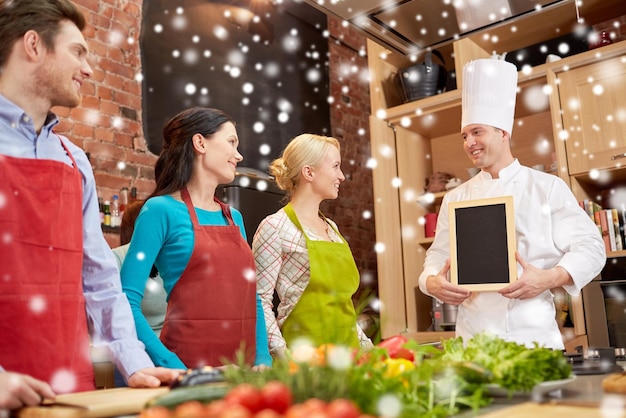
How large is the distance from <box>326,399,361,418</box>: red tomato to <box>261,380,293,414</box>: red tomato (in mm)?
49

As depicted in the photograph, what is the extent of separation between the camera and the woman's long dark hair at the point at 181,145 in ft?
6.09

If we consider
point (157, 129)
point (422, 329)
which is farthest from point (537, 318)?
point (157, 129)

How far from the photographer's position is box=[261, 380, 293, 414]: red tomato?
671 millimetres

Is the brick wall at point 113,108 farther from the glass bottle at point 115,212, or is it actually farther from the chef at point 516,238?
the chef at point 516,238

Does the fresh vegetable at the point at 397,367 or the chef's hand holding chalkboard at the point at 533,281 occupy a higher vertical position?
the chef's hand holding chalkboard at the point at 533,281

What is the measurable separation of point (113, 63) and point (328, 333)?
3014mm

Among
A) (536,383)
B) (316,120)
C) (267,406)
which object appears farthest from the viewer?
(316,120)

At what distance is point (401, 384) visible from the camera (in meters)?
0.81

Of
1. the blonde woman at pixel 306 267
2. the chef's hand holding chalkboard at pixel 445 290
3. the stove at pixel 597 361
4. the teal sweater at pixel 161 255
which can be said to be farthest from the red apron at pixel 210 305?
the stove at pixel 597 361

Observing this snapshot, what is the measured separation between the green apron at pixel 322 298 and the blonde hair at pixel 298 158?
0.20 metres

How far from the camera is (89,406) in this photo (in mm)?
848

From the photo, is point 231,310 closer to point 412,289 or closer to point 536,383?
point 536,383

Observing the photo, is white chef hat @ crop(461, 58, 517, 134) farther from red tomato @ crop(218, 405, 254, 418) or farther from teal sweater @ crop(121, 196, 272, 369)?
red tomato @ crop(218, 405, 254, 418)

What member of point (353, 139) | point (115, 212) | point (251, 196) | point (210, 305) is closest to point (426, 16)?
point (210, 305)
